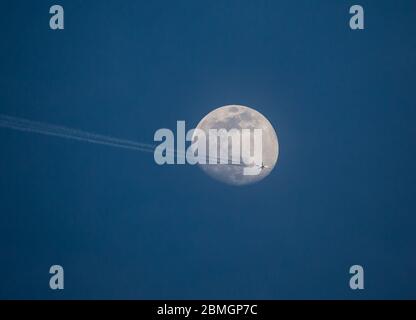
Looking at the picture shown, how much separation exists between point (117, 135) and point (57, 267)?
125 cm

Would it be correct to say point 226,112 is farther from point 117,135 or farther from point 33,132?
point 33,132

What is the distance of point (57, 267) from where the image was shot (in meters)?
4.00

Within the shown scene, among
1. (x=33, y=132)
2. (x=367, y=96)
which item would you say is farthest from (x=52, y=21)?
(x=367, y=96)

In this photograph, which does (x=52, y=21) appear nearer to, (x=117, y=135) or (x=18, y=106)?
(x=18, y=106)

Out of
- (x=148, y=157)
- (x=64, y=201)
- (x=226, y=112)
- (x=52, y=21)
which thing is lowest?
(x=64, y=201)

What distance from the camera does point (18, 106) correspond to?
3969mm

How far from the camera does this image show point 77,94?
3994mm

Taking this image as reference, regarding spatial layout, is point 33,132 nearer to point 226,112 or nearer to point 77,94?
point 77,94

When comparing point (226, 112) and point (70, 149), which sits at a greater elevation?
point (226, 112)
